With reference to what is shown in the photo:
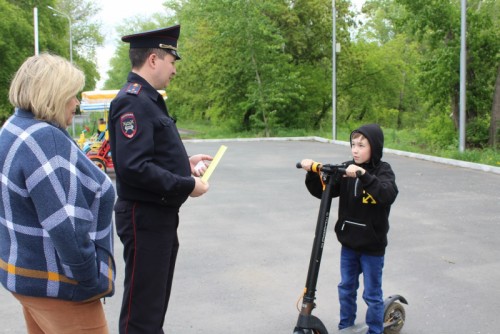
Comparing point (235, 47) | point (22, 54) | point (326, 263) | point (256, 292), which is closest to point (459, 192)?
point (326, 263)

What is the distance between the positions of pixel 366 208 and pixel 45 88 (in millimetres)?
2136

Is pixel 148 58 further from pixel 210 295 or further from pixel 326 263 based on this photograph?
pixel 326 263

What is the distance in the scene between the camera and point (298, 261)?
587 centimetres

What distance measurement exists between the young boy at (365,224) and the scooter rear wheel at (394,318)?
209 mm

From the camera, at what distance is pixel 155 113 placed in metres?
2.93

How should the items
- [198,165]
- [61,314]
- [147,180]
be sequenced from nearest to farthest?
[61,314], [147,180], [198,165]

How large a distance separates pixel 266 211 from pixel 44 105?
656 cm

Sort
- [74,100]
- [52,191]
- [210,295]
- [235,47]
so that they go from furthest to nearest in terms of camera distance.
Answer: [235,47]
[210,295]
[74,100]
[52,191]

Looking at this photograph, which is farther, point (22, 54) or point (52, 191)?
point (22, 54)

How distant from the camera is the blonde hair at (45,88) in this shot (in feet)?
7.47

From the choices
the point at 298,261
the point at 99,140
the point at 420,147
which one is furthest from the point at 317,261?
the point at 420,147

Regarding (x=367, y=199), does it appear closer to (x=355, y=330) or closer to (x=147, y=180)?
(x=355, y=330)

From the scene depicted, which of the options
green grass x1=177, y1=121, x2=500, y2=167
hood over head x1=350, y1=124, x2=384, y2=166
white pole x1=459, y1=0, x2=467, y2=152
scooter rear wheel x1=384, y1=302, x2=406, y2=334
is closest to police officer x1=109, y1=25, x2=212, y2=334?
hood over head x1=350, y1=124, x2=384, y2=166

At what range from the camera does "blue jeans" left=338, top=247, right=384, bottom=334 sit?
143 inches
